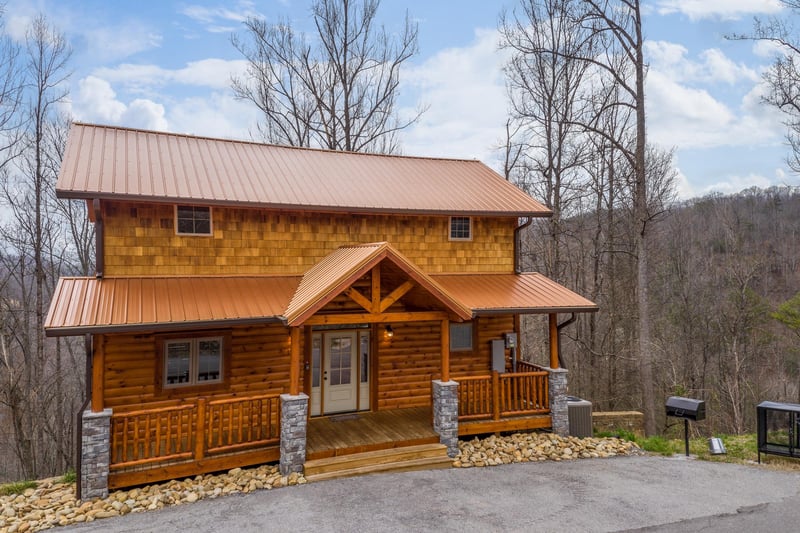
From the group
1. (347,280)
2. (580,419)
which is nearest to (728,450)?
(580,419)

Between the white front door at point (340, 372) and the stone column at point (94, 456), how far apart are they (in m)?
4.00

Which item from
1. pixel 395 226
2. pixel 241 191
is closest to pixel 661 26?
pixel 395 226

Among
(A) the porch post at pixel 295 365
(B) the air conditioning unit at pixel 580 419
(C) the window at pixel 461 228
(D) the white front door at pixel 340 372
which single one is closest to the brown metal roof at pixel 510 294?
(C) the window at pixel 461 228

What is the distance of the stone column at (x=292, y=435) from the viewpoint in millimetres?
7438

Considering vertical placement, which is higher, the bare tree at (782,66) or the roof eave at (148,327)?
the bare tree at (782,66)

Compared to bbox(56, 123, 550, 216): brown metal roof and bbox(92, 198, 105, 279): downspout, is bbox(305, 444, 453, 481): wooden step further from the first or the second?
bbox(92, 198, 105, 279): downspout

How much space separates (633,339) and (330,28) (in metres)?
17.4

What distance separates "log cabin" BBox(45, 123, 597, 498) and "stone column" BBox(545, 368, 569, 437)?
41 mm

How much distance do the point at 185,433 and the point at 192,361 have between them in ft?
4.16

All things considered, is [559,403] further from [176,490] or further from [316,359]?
[176,490]

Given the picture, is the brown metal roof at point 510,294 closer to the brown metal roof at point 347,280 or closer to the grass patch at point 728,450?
the brown metal roof at point 347,280

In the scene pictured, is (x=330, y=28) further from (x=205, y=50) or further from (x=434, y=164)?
(x=434, y=164)

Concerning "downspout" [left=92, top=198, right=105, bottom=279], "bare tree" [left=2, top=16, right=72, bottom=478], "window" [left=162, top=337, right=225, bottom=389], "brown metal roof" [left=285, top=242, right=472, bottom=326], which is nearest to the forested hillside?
"brown metal roof" [left=285, top=242, right=472, bottom=326]

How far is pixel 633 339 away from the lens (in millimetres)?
17594
